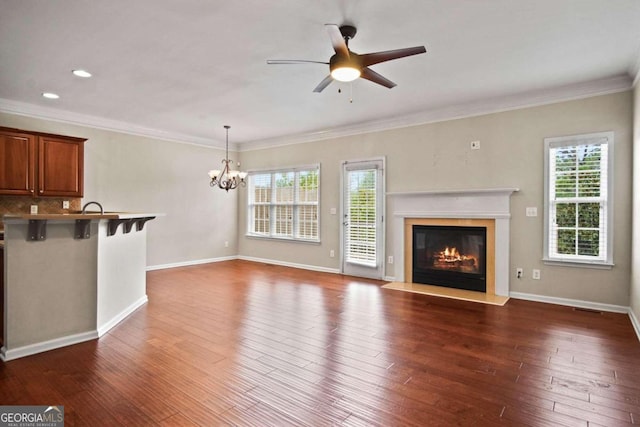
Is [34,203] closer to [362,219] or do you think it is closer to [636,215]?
[362,219]

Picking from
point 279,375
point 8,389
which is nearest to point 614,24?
point 279,375

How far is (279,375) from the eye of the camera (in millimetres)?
2510

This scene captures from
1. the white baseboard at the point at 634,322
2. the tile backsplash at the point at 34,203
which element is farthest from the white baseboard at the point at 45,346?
the white baseboard at the point at 634,322

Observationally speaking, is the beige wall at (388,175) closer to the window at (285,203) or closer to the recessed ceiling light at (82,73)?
the window at (285,203)

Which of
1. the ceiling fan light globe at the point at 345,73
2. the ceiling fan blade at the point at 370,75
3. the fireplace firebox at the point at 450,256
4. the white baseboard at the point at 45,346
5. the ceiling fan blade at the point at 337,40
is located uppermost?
the ceiling fan blade at the point at 337,40

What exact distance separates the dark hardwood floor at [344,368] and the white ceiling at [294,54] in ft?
9.15

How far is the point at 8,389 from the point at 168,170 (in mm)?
5200

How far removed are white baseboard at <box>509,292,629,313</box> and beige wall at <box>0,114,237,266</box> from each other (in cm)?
602

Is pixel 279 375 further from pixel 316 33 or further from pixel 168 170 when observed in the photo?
pixel 168 170

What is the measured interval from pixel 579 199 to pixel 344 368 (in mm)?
3704

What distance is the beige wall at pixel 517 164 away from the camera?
401cm

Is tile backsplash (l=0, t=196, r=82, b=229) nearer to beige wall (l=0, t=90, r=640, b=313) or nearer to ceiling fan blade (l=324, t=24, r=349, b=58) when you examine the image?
beige wall (l=0, t=90, r=640, b=313)

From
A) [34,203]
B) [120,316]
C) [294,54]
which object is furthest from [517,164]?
[34,203]

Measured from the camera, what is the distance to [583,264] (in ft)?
13.8
